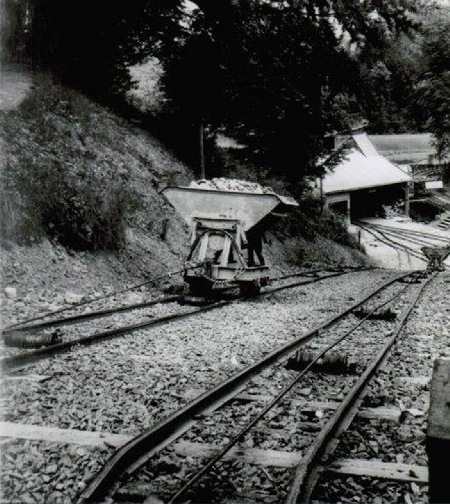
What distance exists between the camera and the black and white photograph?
4.16 metres

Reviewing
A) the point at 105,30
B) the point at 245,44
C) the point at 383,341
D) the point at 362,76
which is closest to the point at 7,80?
the point at 105,30

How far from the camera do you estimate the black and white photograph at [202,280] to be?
13.6ft

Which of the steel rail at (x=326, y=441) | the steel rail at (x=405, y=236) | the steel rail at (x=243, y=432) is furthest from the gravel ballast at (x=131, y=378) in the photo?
the steel rail at (x=405, y=236)

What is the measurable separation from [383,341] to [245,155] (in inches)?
626

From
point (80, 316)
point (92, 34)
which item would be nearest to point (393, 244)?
point (92, 34)

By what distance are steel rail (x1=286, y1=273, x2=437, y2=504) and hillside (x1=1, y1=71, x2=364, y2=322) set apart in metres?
5.27

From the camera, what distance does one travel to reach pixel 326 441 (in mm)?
4562

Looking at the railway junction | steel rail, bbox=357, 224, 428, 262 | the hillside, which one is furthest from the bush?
the railway junction

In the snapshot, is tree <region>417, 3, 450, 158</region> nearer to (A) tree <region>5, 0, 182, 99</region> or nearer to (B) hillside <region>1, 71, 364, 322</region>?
(B) hillside <region>1, 71, 364, 322</region>

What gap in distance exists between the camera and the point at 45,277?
1048cm

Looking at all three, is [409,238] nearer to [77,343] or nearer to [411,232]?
[411,232]

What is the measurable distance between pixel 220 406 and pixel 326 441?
47.9 inches

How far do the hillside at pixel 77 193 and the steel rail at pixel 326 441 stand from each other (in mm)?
5270

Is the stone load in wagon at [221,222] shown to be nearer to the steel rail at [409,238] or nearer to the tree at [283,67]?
the tree at [283,67]
